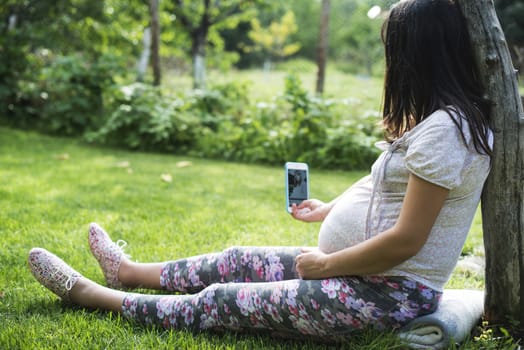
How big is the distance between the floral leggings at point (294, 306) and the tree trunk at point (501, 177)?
11.8 inches

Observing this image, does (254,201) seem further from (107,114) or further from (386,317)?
(107,114)

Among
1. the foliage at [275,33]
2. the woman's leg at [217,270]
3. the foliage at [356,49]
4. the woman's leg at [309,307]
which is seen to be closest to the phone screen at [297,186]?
the woman's leg at [217,270]

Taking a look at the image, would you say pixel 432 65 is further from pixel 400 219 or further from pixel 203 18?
pixel 203 18

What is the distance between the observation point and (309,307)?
1.64m

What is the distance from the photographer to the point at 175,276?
2.15 m

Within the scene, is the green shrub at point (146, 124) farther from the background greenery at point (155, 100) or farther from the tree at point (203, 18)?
the tree at point (203, 18)

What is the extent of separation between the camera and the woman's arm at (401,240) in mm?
1457

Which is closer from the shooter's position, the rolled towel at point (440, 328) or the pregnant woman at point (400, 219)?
the pregnant woman at point (400, 219)

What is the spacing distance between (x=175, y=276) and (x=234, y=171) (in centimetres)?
336

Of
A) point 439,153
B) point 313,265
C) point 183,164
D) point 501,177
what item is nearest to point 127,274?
point 313,265

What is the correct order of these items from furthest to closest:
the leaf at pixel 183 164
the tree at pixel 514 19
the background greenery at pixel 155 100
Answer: the tree at pixel 514 19
the background greenery at pixel 155 100
the leaf at pixel 183 164

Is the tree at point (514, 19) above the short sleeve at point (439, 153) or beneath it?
above

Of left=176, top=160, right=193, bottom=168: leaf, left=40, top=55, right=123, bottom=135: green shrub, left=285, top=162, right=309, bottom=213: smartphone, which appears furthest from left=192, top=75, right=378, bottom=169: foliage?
left=285, top=162, right=309, bottom=213: smartphone

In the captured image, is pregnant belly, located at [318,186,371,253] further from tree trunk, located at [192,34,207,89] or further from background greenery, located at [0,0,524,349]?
tree trunk, located at [192,34,207,89]
